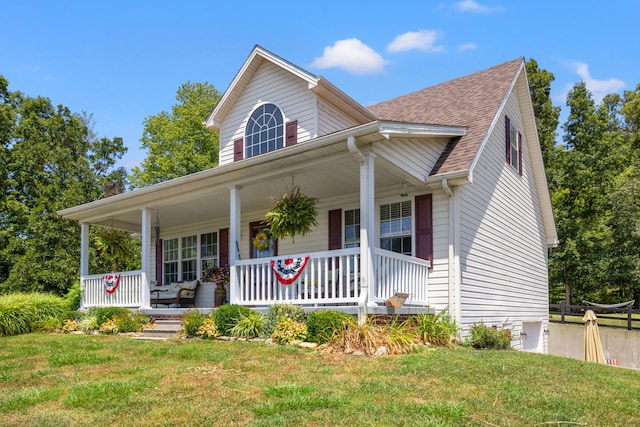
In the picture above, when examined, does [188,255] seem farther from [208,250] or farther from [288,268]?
[288,268]

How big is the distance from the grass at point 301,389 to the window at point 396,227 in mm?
3404

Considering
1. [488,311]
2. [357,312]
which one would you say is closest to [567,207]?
[488,311]

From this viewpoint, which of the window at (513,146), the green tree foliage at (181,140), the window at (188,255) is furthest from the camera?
the green tree foliage at (181,140)

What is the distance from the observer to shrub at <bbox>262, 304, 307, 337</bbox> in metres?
8.85

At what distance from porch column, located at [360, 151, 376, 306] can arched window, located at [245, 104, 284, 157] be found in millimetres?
4257

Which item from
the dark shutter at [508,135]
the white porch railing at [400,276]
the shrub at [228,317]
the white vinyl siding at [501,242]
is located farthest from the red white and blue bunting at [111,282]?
the dark shutter at [508,135]

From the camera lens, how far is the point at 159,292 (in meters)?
15.0

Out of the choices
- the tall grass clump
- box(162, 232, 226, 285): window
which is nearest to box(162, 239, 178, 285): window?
box(162, 232, 226, 285): window

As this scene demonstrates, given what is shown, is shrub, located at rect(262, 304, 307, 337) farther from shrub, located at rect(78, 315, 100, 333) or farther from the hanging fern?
shrub, located at rect(78, 315, 100, 333)

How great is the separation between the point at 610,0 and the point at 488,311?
695 centimetres

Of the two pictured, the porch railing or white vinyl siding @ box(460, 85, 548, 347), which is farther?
white vinyl siding @ box(460, 85, 548, 347)

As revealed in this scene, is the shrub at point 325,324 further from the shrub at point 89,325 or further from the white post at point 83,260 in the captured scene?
the white post at point 83,260

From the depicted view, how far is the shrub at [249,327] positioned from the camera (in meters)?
8.99

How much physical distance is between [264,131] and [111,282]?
5.18 m
